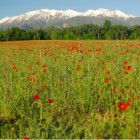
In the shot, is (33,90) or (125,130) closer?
(125,130)

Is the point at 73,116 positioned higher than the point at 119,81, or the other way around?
the point at 119,81

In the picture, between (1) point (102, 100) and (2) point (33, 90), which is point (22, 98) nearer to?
(2) point (33, 90)

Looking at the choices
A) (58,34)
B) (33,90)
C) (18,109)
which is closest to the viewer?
(18,109)

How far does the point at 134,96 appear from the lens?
430 centimetres

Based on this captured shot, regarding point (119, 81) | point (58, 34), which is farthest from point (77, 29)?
point (119, 81)

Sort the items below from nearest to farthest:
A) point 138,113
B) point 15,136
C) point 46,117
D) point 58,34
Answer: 1. point 15,136
2. point 138,113
3. point 46,117
4. point 58,34

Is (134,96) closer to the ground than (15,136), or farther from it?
farther from it

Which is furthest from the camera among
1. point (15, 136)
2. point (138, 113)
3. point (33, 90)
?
point (33, 90)

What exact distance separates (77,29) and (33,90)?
242 ft

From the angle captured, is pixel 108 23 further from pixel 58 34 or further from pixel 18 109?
pixel 18 109

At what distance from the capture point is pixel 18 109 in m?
4.21

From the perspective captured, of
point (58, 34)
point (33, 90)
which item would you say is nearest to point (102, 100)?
point (33, 90)

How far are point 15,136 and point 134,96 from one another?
1964 millimetres

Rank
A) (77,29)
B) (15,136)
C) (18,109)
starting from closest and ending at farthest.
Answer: (15,136) < (18,109) < (77,29)
